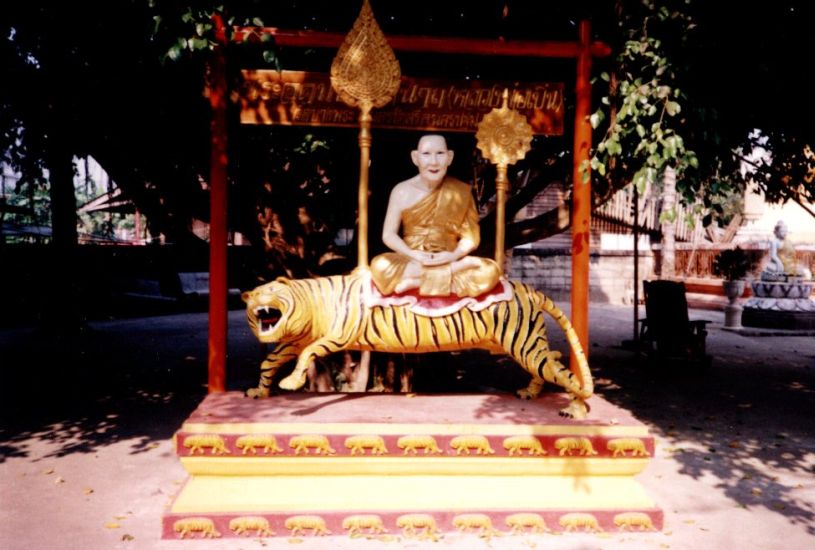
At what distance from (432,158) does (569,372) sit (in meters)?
1.89

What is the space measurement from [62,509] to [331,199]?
3.99 metres

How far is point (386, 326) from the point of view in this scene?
15.4ft

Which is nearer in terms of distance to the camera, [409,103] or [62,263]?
[409,103]

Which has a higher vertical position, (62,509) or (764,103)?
(764,103)

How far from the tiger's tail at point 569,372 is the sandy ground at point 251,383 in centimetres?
98

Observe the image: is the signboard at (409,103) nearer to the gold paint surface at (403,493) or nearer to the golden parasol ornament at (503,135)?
the golden parasol ornament at (503,135)

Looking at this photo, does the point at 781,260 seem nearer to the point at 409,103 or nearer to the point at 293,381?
the point at 409,103

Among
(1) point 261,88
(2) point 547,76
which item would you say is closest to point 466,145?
(2) point 547,76

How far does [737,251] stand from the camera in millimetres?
15844

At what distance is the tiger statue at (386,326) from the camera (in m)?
4.64

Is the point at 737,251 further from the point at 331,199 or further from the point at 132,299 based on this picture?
the point at 132,299

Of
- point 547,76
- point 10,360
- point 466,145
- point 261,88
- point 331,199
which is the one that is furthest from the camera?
point 10,360

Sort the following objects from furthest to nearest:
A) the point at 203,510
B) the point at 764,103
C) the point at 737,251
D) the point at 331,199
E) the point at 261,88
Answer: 1. the point at 737,251
2. the point at 331,199
3. the point at 764,103
4. the point at 261,88
5. the point at 203,510

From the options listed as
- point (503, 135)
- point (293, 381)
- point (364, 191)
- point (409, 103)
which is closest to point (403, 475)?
point (293, 381)
